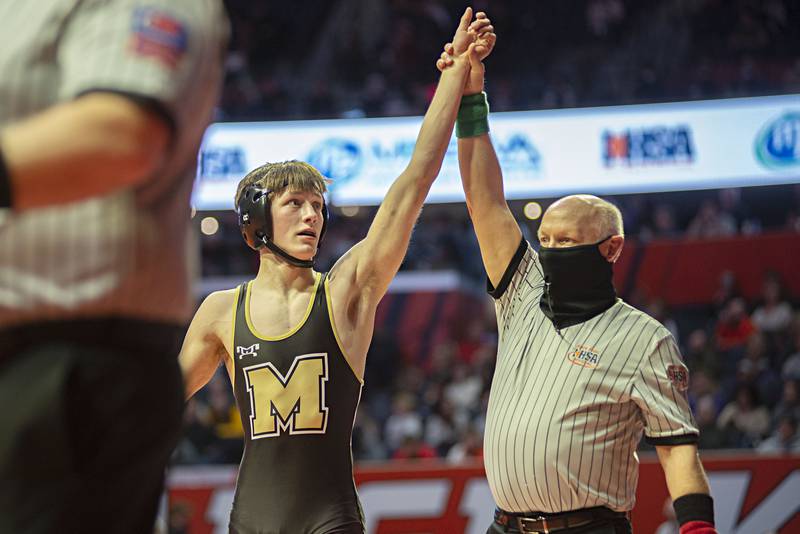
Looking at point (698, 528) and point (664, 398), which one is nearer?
point (698, 528)

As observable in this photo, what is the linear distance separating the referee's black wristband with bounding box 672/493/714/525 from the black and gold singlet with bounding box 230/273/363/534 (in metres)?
1.16

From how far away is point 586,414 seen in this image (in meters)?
3.87

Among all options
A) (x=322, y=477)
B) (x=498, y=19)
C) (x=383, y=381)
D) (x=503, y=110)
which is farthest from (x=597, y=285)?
(x=498, y=19)

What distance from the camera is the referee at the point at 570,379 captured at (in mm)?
3801

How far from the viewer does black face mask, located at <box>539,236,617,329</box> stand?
13.4ft

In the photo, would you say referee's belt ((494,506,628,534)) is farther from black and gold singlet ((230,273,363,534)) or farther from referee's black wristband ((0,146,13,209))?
referee's black wristband ((0,146,13,209))

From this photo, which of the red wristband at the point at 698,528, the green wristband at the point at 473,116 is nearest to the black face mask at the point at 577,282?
the green wristband at the point at 473,116

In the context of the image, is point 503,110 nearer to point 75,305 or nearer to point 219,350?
point 219,350

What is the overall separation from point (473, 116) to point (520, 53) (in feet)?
52.8

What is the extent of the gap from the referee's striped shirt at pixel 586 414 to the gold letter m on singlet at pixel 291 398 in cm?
78

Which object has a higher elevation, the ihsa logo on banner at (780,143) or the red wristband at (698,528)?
the ihsa logo on banner at (780,143)

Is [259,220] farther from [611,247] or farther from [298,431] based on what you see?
[611,247]

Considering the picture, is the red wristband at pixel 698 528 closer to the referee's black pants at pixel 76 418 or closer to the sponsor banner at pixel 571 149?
the referee's black pants at pixel 76 418

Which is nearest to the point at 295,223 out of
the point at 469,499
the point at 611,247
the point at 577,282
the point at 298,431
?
the point at 298,431
